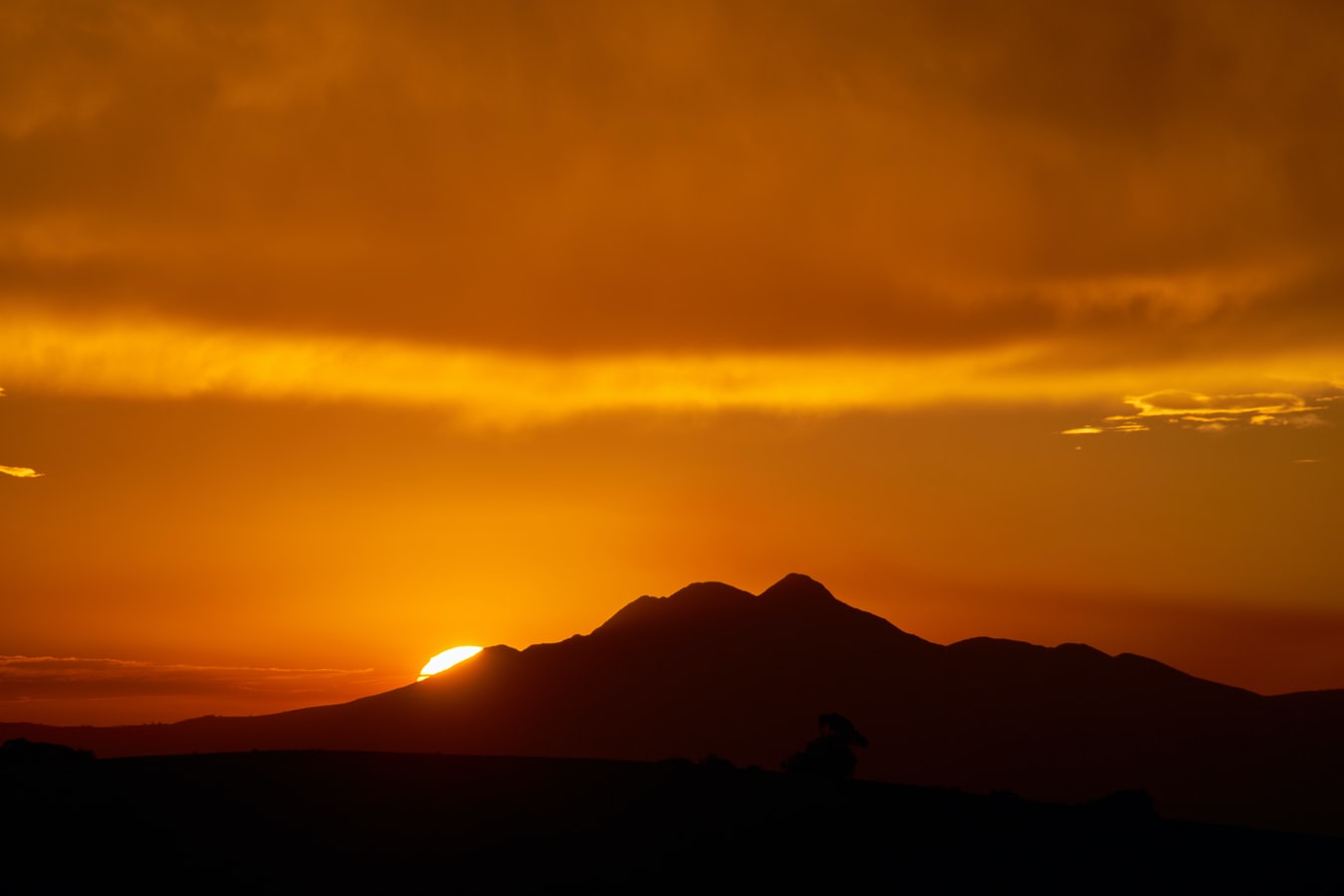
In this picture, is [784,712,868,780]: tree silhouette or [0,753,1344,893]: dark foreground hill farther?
[784,712,868,780]: tree silhouette

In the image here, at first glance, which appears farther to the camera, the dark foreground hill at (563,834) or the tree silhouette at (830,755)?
the tree silhouette at (830,755)

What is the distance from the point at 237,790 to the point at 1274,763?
16411 centimetres

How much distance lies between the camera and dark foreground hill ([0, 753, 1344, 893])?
40531mm

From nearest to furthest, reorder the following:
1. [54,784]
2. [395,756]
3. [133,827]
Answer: [133,827]
[54,784]
[395,756]

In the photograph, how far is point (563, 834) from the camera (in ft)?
149

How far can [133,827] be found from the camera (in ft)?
143

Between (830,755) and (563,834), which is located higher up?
(830,755)

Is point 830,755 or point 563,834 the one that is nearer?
point 563,834

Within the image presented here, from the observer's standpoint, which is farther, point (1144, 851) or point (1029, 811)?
point (1029, 811)

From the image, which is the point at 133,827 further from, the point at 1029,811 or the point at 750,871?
the point at 1029,811

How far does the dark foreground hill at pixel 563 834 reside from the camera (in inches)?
1596

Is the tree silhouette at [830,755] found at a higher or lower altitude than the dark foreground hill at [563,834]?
higher

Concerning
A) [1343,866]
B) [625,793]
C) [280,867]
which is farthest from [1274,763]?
[280,867]

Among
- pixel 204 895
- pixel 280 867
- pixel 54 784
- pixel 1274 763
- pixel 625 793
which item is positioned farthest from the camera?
pixel 1274 763
